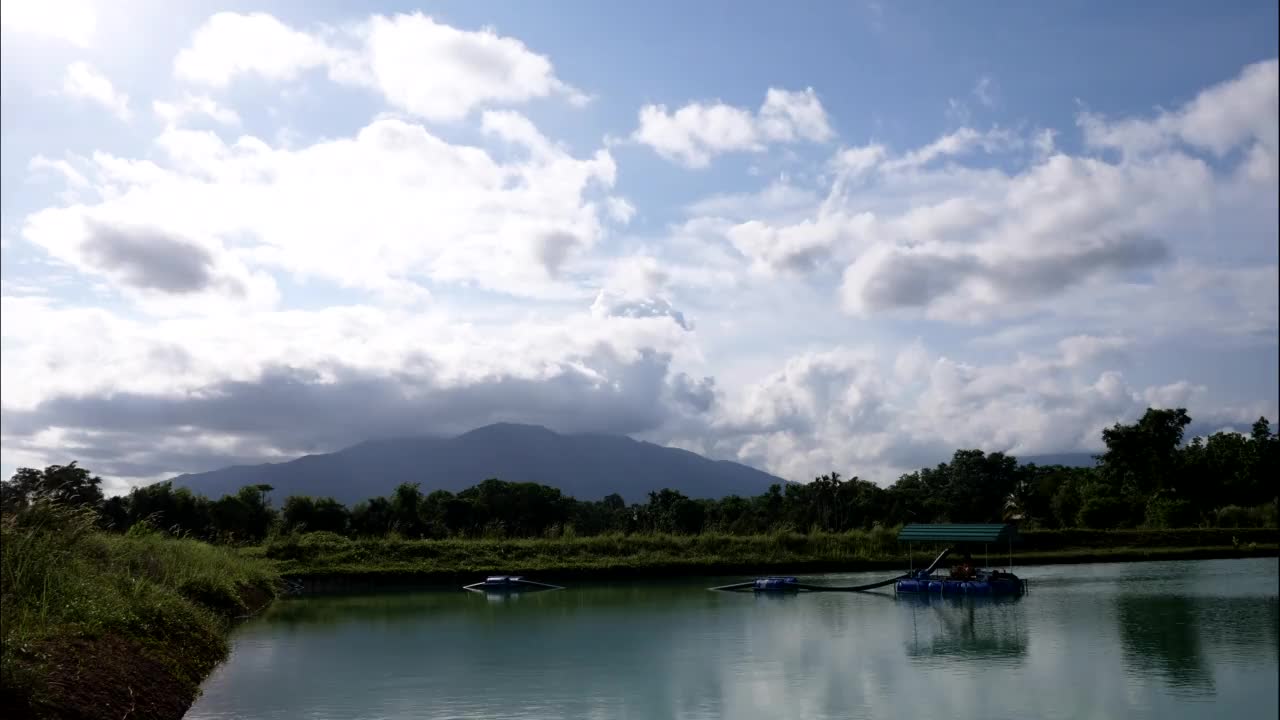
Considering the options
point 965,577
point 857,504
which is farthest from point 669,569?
point 857,504

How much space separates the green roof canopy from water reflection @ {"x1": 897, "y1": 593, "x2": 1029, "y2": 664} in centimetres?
229

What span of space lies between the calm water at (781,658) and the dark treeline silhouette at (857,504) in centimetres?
1445

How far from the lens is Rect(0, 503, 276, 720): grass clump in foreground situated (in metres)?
7.71

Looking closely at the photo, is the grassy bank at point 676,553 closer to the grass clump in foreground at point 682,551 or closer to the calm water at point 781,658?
the grass clump in foreground at point 682,551

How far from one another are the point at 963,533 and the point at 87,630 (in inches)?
759

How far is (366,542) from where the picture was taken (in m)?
32.3

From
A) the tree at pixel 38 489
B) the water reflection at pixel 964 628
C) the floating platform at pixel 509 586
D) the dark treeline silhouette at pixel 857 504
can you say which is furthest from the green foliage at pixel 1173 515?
the tree at pixel 38 489

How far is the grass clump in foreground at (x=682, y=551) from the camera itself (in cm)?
3047

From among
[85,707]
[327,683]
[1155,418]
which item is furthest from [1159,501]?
[85,707]

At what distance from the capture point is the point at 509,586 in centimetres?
2694

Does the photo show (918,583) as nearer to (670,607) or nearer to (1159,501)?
(670,607)

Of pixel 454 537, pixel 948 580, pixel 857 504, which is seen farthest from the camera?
pixel 857 504

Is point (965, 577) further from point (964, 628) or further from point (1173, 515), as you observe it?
point (1173, 515)

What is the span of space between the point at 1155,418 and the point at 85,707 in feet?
143
